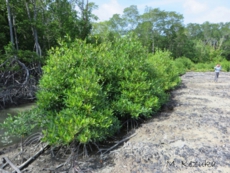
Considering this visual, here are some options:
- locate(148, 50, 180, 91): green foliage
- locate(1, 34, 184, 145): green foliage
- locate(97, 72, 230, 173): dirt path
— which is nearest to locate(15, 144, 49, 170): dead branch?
locate(1, 34, 184, 145): green foliage

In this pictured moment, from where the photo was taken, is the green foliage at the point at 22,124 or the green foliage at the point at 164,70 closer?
the green foliage at the point at 22,124

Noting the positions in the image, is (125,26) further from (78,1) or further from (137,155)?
(137,155)

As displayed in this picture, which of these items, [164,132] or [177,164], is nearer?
[177,164]

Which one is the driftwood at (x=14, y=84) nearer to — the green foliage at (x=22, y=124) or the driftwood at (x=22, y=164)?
the driftwood at (x=22, y=164)

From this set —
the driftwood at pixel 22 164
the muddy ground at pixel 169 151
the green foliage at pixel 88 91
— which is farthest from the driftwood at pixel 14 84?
the green foliage at pixel 88 91

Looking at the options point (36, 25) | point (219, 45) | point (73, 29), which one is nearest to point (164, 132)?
point (36, 25)

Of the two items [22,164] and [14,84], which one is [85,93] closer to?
[22,164]

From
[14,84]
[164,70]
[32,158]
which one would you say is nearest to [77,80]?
[32,158]

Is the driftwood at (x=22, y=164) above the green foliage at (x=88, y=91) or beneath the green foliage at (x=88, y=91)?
beneath

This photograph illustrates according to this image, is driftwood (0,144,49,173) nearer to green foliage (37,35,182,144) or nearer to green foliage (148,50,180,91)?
green foliage (37,35,182,144)

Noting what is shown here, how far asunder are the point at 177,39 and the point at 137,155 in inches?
1377

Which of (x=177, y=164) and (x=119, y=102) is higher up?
(x=119, y=102)

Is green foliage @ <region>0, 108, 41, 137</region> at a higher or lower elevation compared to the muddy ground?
higher

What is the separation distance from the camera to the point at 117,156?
4047 mm
